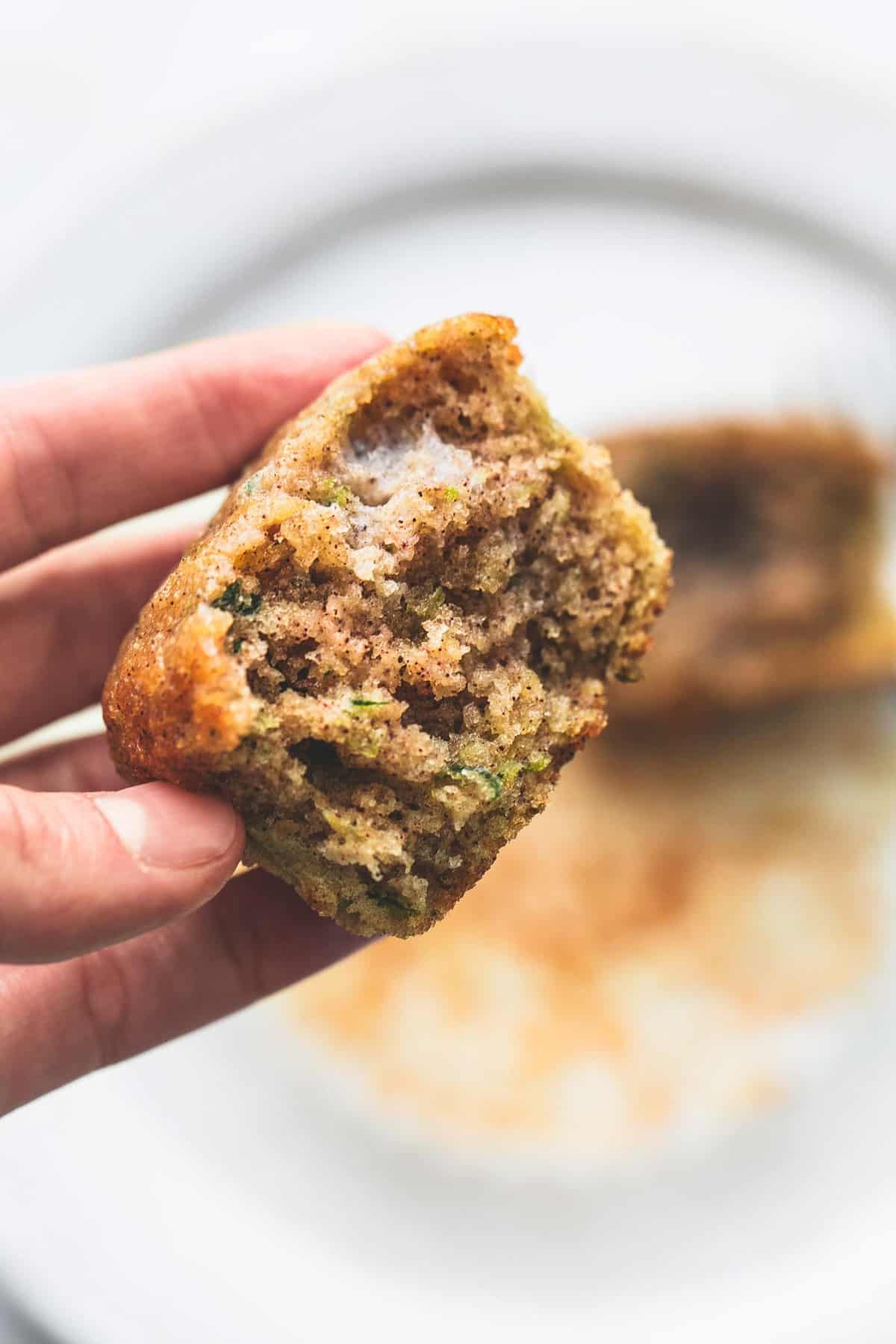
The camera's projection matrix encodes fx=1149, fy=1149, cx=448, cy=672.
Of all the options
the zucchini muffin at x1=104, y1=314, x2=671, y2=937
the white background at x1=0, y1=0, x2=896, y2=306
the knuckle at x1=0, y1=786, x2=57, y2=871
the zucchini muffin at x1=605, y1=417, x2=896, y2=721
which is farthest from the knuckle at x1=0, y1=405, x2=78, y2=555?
the zucchini muffin at x1=605, y1=417, x2=896, y2=721

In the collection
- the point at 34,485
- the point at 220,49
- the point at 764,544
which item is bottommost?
the point at 764,544

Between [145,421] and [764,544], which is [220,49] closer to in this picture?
[145,421]

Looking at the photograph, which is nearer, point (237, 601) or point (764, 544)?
point (237, 601)

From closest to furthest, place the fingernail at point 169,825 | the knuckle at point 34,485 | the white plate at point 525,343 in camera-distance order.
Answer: the fingernail at point 169,825, the knuckle at point 34,485, the white plate at point 525,343

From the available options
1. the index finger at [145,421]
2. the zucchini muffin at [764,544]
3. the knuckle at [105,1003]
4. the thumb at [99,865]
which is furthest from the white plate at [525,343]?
the thumb at [99,865]

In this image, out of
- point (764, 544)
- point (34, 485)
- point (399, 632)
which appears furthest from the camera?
point (764, 544)

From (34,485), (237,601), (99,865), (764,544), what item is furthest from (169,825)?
(764,544)

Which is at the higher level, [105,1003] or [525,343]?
[525,343]

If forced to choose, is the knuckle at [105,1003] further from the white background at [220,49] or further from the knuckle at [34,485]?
the white background at [220,49]
